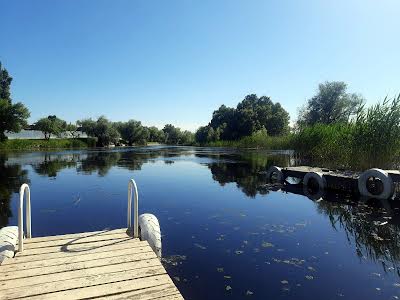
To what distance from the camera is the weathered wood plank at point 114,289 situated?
3.99 meters

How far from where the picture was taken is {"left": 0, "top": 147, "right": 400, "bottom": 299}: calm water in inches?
234

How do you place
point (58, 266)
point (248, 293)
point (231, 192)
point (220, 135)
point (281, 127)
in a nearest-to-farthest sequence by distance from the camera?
point (58, 266), point (248, 293), point (231, 192), point (281, 127), point (220, 135)

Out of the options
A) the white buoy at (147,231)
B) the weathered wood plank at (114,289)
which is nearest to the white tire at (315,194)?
the white buoy at (147,231)

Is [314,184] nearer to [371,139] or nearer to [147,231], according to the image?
[371,139]

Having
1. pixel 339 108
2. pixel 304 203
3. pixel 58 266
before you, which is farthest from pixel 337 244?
pixel 339 108

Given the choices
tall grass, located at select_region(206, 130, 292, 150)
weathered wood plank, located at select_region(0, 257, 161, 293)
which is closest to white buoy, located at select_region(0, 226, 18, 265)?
weathered wood plank, located at select_region(0, 257, 161, 293)

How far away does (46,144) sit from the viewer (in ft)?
243

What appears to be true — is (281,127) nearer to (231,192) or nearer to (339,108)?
(339,108)

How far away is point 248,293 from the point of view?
556cm

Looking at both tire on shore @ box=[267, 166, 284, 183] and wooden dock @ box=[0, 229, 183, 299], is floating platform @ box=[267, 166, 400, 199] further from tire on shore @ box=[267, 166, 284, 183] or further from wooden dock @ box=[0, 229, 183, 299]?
wooden dock @ box=[0, 229, 183, 299]

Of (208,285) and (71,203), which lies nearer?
(208,285)

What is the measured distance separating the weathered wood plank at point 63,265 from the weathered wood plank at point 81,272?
4 cm

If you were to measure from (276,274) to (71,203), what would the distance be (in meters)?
9.65

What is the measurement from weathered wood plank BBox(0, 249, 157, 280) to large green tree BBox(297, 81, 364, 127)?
60493 millimetres
